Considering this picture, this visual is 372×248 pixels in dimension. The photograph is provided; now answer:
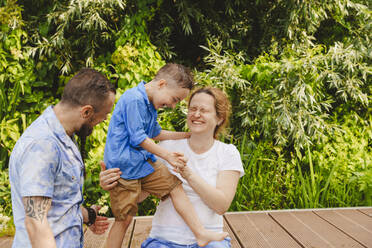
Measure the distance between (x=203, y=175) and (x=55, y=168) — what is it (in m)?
0.95

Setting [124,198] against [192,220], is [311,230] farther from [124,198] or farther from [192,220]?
[124,198]

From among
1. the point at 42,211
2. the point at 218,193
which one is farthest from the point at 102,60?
the point at 42,211

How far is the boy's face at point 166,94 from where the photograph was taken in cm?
209

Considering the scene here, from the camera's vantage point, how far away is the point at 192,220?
177 cm

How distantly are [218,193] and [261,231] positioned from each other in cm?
109

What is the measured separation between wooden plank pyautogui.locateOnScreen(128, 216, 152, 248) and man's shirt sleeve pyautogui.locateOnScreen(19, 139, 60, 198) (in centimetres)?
149

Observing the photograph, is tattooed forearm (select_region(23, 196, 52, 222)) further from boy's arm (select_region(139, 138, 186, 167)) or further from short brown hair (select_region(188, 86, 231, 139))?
short brown hair (select_region(188, 86, 231, 139))

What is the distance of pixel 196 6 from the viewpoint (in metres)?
4.72

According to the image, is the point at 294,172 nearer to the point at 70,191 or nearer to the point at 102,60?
the point at 102,60

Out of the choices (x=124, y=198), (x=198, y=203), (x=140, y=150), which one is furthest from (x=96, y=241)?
(x=198, y=203)

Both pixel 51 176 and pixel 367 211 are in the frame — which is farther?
pixel 367 211

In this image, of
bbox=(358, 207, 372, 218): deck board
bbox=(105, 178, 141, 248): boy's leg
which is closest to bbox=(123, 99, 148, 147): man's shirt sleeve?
bbox=(105, 178, 141, 248): boy's leg

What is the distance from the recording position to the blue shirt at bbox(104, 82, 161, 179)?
1958 mm

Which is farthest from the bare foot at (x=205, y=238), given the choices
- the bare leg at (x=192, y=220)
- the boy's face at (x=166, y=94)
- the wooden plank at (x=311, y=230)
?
the wooden plank at (x=311, y=230)
